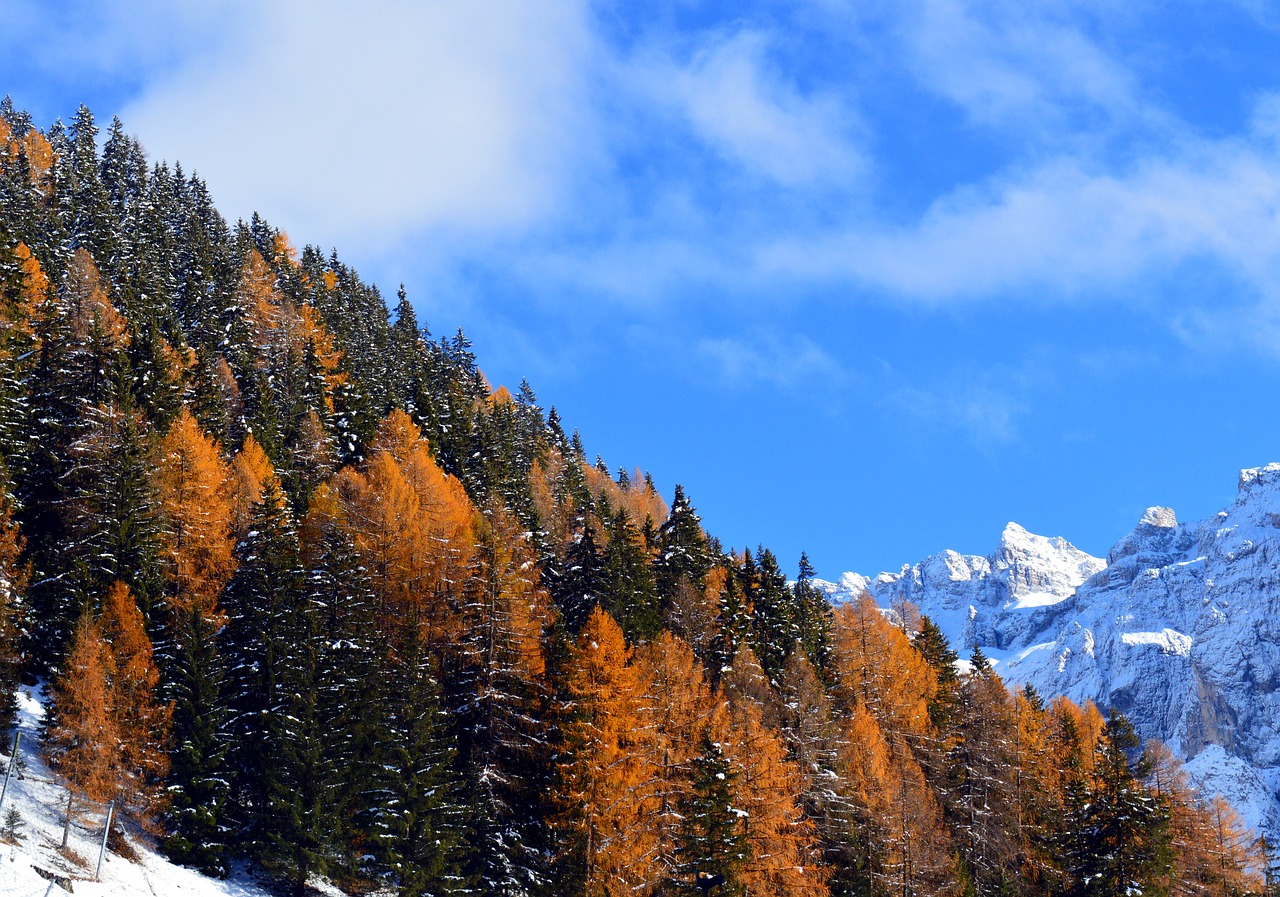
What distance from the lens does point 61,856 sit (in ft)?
116

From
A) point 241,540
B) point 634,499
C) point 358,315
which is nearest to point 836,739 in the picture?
point 241,540

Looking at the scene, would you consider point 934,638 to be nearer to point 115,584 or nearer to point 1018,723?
point 1018,723

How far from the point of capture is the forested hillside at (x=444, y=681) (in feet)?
147

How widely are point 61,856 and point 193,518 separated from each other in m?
23.9

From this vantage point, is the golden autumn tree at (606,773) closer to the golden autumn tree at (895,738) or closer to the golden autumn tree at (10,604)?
the golden autumn tree at (895,738)

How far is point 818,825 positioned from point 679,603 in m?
16.9

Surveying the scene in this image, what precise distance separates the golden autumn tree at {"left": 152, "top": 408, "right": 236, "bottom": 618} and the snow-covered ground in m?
10.2

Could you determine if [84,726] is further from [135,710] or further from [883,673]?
[883,673]

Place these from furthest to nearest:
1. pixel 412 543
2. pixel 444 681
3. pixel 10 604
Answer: pixel 412 543 → pixel 444 681 → pixel 10 604

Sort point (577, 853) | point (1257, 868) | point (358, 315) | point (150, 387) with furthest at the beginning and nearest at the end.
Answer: point (358, 315) < point (1257, 868) < point (150, 387) < point (577, 853)

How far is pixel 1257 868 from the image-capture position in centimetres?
7288

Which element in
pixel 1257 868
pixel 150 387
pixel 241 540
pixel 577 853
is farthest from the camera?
pixel 1257 868

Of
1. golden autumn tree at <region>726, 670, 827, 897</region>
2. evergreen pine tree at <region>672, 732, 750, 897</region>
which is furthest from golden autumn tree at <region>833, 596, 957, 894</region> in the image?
evergreen pine tree at <region>672, 732, 750, 897</region>

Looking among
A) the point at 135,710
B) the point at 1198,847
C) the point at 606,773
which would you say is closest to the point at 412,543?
the point at 606,773
